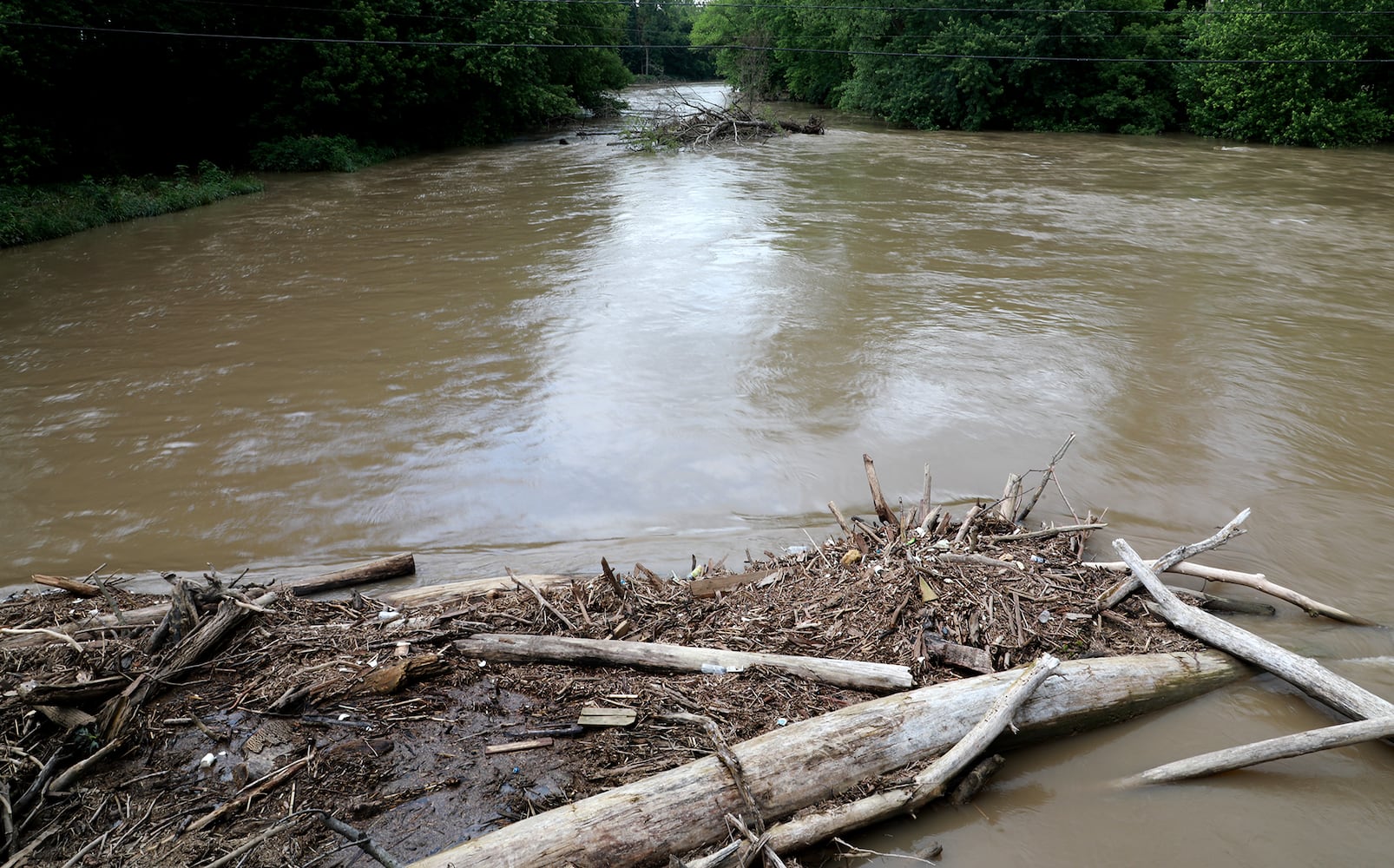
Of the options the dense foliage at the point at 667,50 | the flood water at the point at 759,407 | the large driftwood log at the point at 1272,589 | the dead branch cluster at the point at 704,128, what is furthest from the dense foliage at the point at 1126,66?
the dense foliage at the point at 667,50

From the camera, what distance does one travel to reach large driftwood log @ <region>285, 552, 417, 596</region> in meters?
5.36

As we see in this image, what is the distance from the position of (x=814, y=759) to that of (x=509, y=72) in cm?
2906

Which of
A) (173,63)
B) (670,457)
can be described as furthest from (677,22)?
(670,457)

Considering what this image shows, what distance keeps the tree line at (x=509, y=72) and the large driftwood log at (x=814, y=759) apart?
19085 millimetres

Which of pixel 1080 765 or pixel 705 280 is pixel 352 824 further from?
pixel 705 280

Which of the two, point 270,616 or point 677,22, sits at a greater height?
point 677,22

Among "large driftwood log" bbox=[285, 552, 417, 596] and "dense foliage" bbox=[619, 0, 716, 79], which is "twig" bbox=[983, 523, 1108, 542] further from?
"dense foliage" bbox=[619, 0, 716, 79]

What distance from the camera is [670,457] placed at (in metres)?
7.67

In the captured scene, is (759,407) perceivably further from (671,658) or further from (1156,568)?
(671,658)

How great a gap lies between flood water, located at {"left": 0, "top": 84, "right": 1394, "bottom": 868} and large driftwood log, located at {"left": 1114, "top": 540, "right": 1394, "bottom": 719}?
0.63 feet

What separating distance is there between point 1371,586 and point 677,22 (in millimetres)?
86893

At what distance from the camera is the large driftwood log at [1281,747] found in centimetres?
373

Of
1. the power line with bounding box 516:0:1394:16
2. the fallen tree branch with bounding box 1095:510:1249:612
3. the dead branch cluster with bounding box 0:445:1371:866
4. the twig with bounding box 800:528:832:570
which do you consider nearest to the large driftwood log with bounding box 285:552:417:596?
the dead branch cluster with bounding box 0:445:1371:866

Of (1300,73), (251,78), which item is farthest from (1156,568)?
(1300,73)
